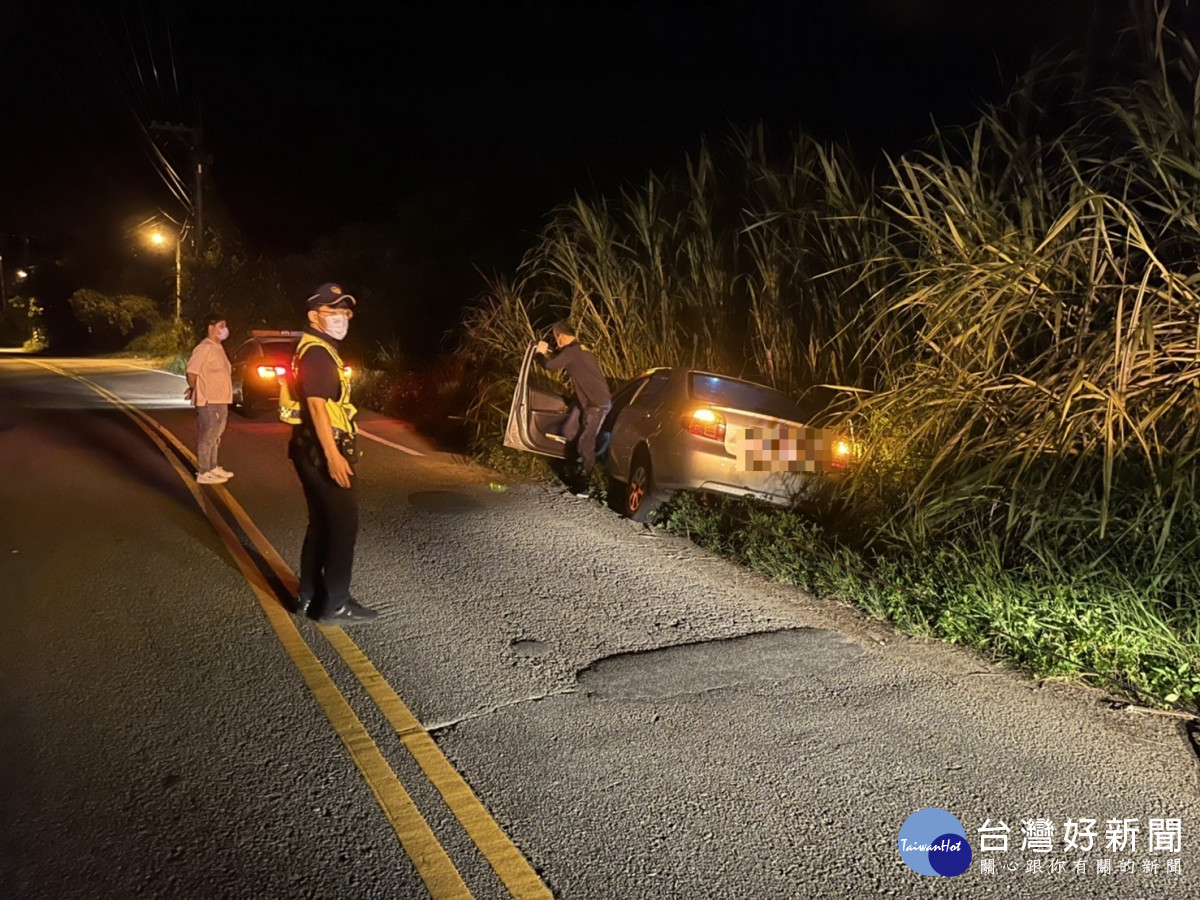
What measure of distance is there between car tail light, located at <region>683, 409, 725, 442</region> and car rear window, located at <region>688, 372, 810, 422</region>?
0.41ft

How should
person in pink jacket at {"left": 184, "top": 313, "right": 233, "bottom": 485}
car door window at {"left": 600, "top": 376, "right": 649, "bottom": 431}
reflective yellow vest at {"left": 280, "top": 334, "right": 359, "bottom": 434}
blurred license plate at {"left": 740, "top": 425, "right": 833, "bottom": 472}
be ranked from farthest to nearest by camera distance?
person in pink jacket at {"left": 184, "top": 313, "right": 233, "bottom": 485} → car door window at {"left": 600, "top": 376, "right": 649, "bottom": 431} → blurred license plate at {"left": 740, "top": 425, "right": 833, "bottom": 472} → reflective yellow vest at {"left": 280, "top": 334, "right": 359, "bottom": 434}

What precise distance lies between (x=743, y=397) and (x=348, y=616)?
384cm

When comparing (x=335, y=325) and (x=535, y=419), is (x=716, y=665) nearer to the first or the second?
(x=335, y=325)

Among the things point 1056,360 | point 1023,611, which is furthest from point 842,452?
point 1023,611

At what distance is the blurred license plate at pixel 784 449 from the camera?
7859 mm

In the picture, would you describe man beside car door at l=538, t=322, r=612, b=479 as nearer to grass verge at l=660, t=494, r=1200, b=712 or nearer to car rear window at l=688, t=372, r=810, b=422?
car rear window at l=688, t=372, r=810, b=422

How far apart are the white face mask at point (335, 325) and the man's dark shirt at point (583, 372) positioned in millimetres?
3933

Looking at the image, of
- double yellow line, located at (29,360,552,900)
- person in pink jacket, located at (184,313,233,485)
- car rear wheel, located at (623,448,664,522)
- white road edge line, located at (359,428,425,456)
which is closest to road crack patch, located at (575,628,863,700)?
double yellow line, located at (29,360,552,900)

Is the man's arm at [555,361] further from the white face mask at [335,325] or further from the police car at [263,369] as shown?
the police car at [263,369]

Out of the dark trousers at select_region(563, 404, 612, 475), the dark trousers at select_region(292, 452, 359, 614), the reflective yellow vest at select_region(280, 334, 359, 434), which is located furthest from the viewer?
the dark trousers at select_region(563, 404, 612, 475)

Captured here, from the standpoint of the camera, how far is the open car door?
10336 millimetres

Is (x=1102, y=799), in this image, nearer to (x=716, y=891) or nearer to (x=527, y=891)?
(x=716, y=891)

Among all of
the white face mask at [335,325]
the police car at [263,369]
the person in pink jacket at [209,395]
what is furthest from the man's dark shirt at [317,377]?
the police car at [263,369]

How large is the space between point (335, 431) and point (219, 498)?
458 centimetres
